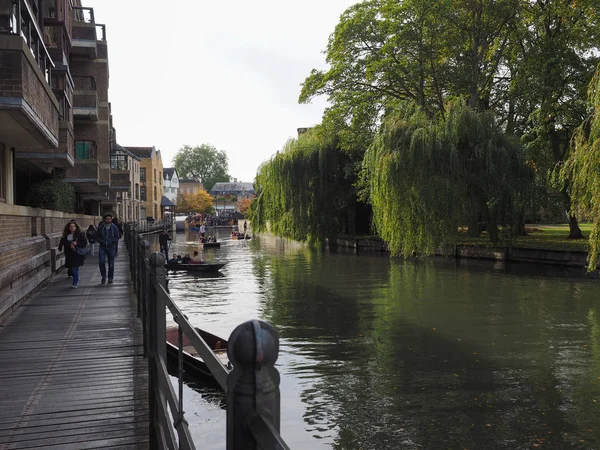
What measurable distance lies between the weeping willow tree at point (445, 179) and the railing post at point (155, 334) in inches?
924

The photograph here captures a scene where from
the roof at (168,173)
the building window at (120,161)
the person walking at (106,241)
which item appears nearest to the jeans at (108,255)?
the person walking at (106,241)

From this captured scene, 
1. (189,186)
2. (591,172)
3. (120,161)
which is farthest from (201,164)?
(591,172)

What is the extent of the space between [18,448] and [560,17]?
34038mm

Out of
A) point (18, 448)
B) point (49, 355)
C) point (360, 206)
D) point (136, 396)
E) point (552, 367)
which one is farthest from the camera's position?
point (360, 206)

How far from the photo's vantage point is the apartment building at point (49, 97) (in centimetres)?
990

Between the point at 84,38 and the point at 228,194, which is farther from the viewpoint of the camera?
the point at 228,194

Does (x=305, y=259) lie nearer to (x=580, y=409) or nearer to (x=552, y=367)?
(x=552, y=367)

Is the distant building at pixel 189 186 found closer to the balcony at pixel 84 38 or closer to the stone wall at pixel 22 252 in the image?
the balcony at pixel 84 38

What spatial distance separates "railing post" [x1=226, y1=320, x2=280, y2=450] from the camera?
4.85ft

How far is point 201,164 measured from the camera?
150 m

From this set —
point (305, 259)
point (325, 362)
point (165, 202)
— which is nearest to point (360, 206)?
point (305, 259)

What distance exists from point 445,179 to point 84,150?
18596 millimetres

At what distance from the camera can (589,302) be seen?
18.2 meters

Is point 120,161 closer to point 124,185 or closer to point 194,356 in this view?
point 124,185
